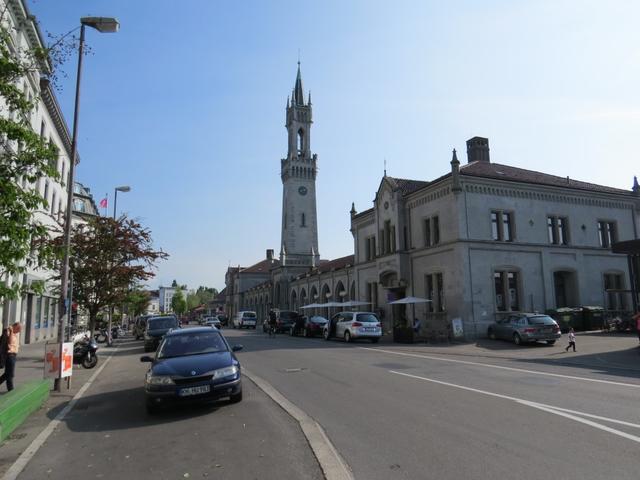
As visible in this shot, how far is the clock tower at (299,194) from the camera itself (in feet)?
264

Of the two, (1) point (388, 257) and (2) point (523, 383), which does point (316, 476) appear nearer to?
(2) point (523, 383)

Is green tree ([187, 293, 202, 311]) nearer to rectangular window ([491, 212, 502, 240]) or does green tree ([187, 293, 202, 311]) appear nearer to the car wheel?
rectangular window ([491, 212, 502, 240])

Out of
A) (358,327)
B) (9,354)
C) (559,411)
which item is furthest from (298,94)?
(559,411)

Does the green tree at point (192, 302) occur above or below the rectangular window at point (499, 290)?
above

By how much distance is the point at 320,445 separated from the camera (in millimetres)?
6395

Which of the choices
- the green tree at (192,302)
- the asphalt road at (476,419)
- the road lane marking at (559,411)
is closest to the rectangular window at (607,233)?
the asphalt road at (476,419)

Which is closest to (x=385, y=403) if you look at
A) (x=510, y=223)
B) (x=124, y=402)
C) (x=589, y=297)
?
(x=124, y=402)

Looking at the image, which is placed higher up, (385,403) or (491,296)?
(491,296)

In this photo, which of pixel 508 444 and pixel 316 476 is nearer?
pixel 316 476

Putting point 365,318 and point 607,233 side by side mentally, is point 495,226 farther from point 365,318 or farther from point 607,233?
point 365,318

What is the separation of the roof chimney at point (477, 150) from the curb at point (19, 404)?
36.7 metres

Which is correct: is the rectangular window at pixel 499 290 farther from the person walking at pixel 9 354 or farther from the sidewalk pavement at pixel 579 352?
the person walking at pixel 9 354

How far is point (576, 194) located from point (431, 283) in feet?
39.8

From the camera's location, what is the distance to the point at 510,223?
3183 cm
